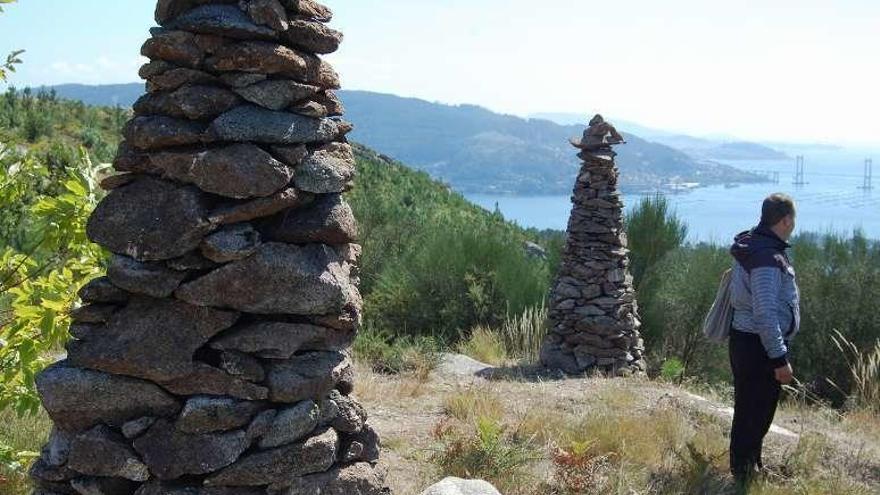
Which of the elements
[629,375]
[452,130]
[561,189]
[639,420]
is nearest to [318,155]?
[639,420]

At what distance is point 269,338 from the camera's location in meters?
3.61

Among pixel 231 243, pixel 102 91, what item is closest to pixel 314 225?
pixel 231 243

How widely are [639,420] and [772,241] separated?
201cm

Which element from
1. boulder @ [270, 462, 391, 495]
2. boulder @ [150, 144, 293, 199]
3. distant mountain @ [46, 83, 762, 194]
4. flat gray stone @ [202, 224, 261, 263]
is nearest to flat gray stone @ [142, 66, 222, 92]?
boulder @ [150, 144, 293, 199]

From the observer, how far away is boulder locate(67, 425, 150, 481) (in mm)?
3506

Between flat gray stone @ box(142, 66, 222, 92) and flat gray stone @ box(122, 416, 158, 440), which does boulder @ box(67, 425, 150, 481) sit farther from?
flat gray stone @ box(142, 66, 222, 92)

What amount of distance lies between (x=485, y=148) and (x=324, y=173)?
4512 inches

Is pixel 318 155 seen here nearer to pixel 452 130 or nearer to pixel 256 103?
pixel 256 103

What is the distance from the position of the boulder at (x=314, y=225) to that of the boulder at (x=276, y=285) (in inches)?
2.2

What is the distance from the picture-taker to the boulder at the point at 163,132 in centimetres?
355

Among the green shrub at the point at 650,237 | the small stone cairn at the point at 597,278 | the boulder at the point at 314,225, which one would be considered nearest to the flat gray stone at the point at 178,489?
the boulder at the point at 314,225

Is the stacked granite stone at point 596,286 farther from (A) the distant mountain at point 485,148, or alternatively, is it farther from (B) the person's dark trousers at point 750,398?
(A) the distant mountain at point 485,148

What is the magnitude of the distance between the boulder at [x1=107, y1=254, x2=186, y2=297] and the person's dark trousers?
3.63 meters

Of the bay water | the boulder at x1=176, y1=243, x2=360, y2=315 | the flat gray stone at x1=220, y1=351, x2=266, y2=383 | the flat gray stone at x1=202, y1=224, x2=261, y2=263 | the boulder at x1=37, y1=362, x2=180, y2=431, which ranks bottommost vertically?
the bay water
